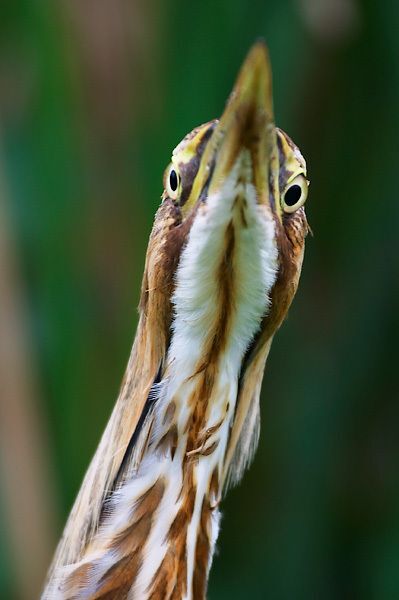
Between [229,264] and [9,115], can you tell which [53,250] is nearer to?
[9,115]

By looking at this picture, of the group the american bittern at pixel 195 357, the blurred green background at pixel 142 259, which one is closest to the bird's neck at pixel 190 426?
the american bittern at pixel 195 357

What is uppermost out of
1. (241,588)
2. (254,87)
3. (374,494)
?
(254,87)

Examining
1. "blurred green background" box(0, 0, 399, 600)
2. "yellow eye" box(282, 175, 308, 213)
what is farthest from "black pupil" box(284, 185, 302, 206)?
"blurred green background" box(0, 0, 399, 600)

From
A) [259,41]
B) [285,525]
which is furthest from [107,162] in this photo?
[259,41]

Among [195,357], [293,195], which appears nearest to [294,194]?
[293,195]

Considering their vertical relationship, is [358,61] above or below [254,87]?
above

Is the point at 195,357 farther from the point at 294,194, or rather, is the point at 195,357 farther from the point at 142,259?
the point at 142,259

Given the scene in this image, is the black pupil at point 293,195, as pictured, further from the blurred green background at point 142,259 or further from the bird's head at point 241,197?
the blurred green background at point 142,259
